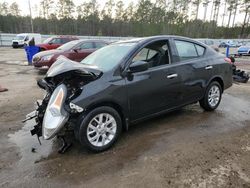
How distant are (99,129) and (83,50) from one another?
7.96m

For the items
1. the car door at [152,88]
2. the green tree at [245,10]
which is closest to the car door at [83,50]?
the car door at [152,88]

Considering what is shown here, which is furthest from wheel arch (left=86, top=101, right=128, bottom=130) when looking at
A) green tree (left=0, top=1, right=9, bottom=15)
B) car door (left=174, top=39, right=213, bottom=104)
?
green tree (left=0, top=1, right=9, bottom=15)

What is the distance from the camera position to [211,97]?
4891 mm

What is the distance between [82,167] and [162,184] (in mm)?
1063

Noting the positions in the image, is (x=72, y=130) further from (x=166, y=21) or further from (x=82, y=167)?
(x=166, y=21)

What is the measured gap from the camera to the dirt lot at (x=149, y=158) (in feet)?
8.73

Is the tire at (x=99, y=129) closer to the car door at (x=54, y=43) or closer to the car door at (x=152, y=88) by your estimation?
the car door at (x=152, y=88)

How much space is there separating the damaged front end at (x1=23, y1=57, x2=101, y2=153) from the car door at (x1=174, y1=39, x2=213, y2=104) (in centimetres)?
175

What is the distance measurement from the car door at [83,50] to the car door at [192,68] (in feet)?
22.0

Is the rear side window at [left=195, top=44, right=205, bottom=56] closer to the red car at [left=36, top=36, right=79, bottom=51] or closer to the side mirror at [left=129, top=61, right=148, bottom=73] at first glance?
the side mirror at [left=129, top=61, right=148, bottom=73]

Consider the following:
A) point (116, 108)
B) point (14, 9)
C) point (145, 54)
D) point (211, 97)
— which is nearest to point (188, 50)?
point (145, 54)

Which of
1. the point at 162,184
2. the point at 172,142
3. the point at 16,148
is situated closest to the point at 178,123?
the point at 172,142

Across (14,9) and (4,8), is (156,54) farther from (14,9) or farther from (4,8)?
(4,8)

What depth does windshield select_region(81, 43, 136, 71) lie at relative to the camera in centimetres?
359
